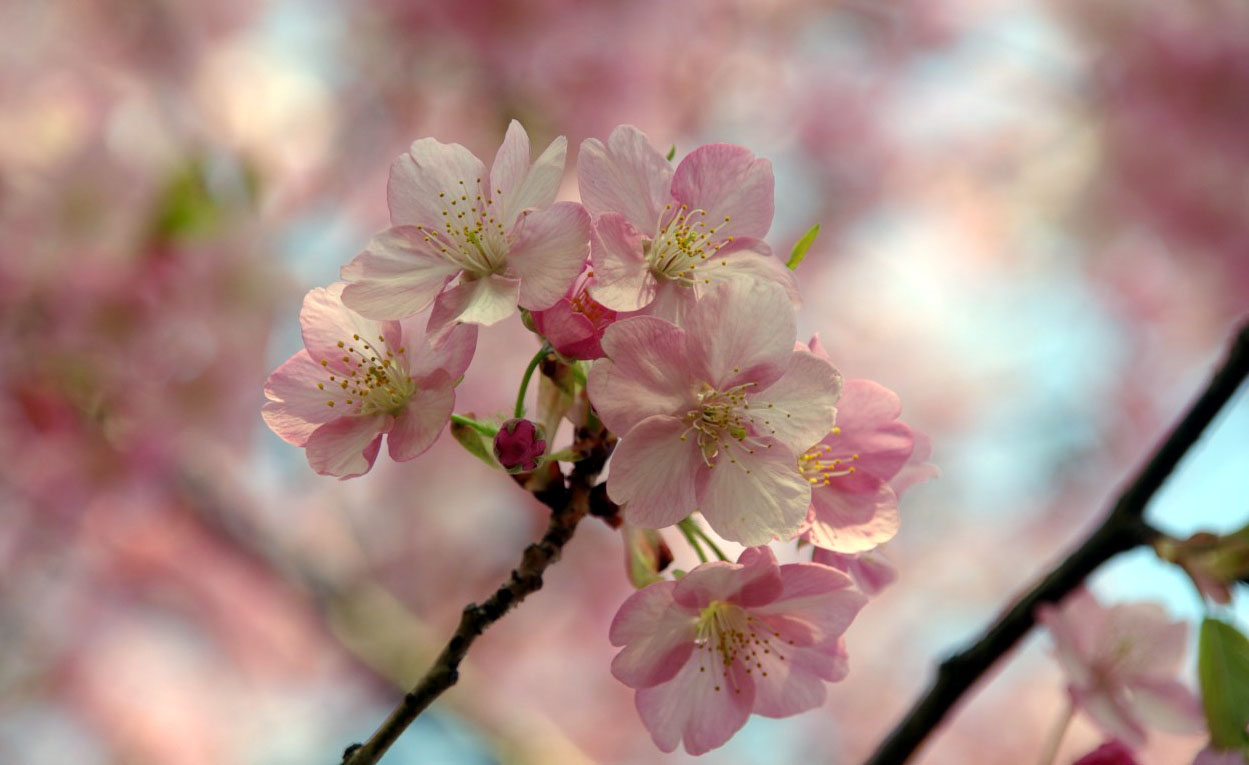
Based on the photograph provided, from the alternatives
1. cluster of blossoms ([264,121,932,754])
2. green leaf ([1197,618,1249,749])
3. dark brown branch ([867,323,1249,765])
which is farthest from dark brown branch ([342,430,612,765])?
green leaf ([1197,618,1249,749])

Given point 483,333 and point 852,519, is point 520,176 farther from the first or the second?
point 483,333

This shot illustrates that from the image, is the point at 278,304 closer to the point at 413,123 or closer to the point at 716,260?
the point at 413,123

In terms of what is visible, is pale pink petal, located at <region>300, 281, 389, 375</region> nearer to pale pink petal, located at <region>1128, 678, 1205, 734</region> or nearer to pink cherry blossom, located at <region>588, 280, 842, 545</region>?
pink cherry blossom, located at <region>588, 280, 842, 545</region>

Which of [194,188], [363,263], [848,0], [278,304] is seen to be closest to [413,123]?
[278,304]

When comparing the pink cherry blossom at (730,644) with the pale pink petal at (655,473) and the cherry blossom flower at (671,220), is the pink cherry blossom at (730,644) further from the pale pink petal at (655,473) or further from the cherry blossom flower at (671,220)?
the cherry blossom flower at (671,220)

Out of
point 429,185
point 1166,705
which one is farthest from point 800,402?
point 1166,705

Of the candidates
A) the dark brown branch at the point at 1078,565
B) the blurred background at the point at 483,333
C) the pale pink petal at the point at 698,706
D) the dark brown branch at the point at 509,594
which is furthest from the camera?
the blurred background at the point at 483,333

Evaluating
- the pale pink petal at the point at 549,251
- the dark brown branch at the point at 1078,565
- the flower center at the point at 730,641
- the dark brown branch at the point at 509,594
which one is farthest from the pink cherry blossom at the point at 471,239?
the dark brown branch at the point at 1078,565
